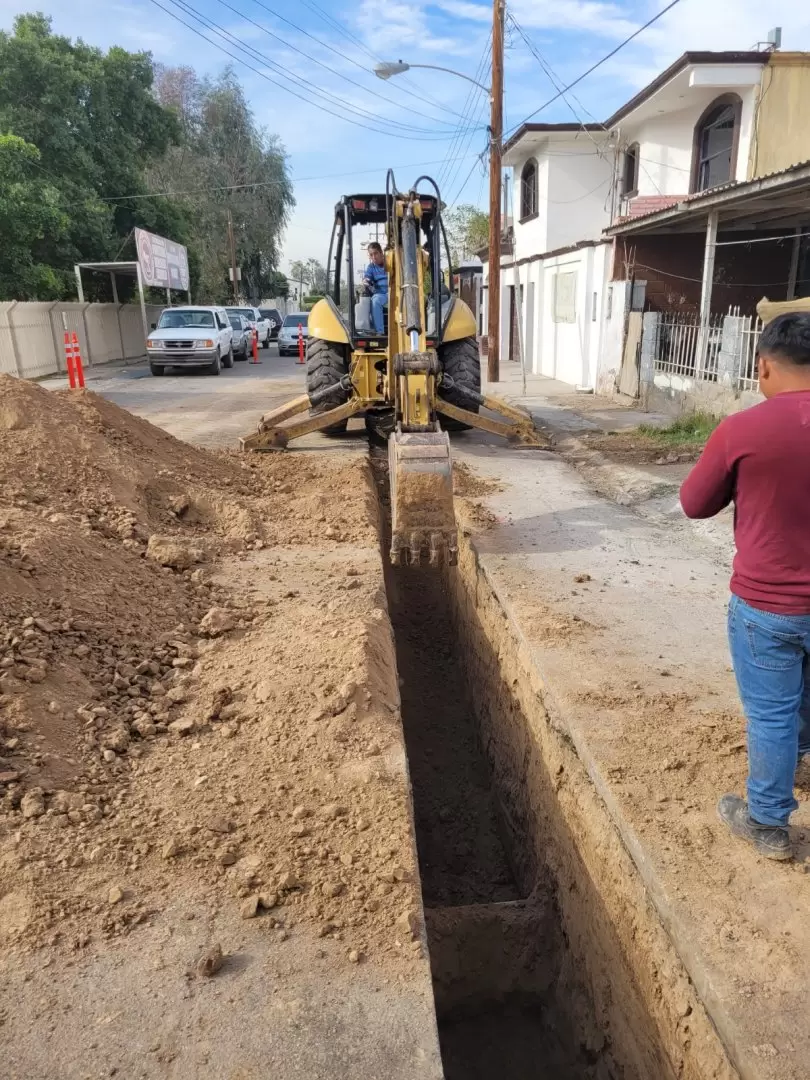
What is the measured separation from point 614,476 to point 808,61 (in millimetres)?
10626

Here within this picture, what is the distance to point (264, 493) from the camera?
801 cm

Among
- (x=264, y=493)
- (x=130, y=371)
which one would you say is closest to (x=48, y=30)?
(x=130, y=371)

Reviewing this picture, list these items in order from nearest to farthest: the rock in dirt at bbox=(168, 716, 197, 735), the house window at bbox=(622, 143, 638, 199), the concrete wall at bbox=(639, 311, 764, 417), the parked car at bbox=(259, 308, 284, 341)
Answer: the rock in dirt at bbox=(168, 716, 197, 735) < the concrete wall at bbox=(639, 311, 764, 417) < the house window at bbox=(622, 143, 638, 199) < the parked car at bbox=(259, 308, 284, 341)

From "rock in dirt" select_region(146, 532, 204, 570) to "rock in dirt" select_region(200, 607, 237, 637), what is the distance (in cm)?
91

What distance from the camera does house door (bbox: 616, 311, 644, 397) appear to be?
14.4 m

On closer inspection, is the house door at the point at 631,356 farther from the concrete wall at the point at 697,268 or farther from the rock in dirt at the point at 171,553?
the rock in dirt at the point at 171,553

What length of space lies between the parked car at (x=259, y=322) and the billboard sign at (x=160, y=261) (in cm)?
224

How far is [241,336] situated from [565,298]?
11649 mm

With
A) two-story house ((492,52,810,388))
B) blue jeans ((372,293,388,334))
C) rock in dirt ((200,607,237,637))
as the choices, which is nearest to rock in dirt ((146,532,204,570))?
rock in dirt ((200,607,237,637))

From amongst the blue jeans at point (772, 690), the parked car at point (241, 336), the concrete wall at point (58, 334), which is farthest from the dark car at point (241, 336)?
the blue jeans at point (772, 690)

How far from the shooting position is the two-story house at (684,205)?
46.5 feet

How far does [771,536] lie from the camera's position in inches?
98.4

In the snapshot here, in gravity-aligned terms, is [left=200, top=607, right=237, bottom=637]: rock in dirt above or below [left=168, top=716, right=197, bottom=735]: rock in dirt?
above

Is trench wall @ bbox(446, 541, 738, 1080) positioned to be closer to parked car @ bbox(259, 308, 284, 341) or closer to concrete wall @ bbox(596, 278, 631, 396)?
concrete wall @ bbox(596, 278, 631, 396)
